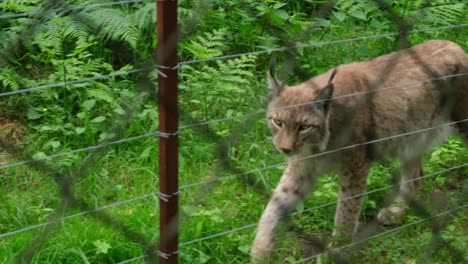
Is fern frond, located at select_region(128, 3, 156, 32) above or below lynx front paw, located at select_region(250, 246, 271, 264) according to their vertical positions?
above

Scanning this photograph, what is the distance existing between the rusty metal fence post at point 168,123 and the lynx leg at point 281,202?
116 cm

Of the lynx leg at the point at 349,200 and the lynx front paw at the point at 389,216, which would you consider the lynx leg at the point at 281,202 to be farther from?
the lynx front paw at the point at 389,216

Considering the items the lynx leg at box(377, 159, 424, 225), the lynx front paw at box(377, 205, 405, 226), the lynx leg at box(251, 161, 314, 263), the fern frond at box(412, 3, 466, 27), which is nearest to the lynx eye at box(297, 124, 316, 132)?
the lynx leg at box(251, 161, 314, 263)

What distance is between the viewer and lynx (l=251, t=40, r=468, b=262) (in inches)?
133

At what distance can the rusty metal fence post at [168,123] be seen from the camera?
1.76 meters

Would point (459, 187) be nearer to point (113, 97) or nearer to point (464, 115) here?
point (464, 115)

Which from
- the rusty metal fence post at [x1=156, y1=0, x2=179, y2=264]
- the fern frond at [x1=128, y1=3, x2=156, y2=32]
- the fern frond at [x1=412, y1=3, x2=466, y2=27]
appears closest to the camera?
the rusty metal fence post at [x1=156, y1=0, x2=179, y2=264]

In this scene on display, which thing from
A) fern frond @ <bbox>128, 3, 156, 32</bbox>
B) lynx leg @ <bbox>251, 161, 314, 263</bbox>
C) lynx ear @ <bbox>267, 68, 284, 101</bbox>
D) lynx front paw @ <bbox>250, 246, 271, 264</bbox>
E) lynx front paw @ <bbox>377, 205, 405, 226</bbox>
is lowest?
lynx front paw @ <bbox>377, 205, 405, 226</bbox>

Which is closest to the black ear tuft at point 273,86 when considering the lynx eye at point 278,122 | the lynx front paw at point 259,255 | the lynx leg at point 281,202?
the lynx eye at point 278,122

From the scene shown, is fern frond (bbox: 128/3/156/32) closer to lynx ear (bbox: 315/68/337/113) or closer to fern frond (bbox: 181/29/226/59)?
fern frond (bbox: 181/29/226/59)

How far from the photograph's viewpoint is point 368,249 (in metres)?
3.23

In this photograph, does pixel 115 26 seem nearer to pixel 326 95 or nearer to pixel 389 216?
pixel 326 95

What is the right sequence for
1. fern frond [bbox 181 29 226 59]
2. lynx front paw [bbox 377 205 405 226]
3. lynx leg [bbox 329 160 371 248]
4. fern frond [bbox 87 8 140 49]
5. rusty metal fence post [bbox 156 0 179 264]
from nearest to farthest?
rusty metal fence post [bbox 156 0 179 264] < fern frond [bbox 87 8 140 49] < lynx leg [bbox 329 160 371 248] < lynx front paw [bbox 377 205 405 226] < fern frond [bbox 181 29 226 59]

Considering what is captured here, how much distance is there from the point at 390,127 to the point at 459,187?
21.5 inches
